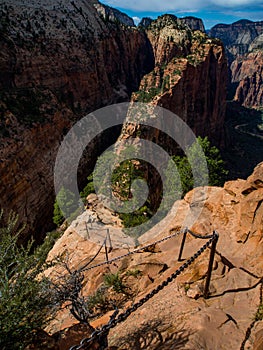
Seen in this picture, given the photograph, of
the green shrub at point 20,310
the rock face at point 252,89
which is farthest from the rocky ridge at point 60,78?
the rock face at point 252,89

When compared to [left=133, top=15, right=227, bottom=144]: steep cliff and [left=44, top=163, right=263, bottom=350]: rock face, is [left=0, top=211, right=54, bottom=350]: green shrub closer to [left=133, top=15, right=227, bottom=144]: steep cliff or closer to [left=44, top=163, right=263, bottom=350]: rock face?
[left=44, top=163, right=263, bottom=350]: rock face

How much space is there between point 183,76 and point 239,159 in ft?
93.9

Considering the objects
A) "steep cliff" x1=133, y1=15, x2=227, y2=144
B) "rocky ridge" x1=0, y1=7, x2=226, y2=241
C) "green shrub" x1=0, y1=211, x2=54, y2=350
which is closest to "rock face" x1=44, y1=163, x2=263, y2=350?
"green shrub" x1=0, y1=211, x2=54, y2=350

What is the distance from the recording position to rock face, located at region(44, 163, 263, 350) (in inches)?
255

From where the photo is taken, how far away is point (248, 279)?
841cm

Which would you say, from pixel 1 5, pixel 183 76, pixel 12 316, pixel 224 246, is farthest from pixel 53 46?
pixel 12 316

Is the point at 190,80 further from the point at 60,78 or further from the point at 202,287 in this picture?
the point at 202,287

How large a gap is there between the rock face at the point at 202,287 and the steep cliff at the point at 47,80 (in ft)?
49.8

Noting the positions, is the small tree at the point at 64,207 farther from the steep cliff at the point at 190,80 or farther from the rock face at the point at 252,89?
the rock face at the point at 252,89

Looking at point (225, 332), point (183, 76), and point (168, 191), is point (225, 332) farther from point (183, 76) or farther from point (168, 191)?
point (183, 76)

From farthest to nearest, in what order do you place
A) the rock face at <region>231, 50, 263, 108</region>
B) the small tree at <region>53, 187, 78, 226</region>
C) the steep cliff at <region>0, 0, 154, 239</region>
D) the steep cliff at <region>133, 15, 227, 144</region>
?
the rock face at <region>231, 50, 263, 108</region>
the steep cliff at <region>133, 15, 227, 144</region>
the steep cliff at <region>0, 0, 154, 239</region>
the small tree at <region>53, 187, 78, 226</region>

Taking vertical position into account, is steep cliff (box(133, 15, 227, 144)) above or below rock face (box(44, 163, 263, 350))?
above

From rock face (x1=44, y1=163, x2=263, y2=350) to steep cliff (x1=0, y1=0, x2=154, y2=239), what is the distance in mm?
15193

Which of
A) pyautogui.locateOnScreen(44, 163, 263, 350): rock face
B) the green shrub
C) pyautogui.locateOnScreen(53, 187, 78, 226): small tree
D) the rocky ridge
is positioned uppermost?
the rocky ridge
